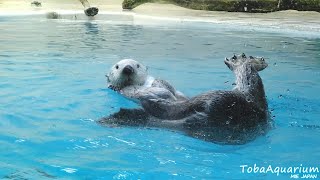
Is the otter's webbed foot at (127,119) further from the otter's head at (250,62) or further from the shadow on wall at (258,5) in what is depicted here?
the shadow on wall at (258,5)

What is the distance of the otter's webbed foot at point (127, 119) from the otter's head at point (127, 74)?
1.56 meters

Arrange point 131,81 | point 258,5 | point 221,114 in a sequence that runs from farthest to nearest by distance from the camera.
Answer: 1. point 258,5
2. point 131,81
3. point 221,114

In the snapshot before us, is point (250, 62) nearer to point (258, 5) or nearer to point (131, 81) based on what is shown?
point (131, 81)

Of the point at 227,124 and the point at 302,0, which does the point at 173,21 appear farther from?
the point at 227,124

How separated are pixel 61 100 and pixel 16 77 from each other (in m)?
1.94

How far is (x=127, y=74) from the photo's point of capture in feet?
22.1

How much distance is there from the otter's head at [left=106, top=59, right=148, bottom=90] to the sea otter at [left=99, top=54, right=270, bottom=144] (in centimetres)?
169

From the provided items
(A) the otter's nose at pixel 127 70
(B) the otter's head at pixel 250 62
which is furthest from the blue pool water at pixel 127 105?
(B) the otter's head at pixel 250 62

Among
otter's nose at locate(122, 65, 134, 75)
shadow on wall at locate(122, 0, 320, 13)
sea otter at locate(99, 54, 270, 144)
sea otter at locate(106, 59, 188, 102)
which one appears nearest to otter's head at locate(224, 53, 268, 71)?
sea otter at locate(99, 54, 270, 144)

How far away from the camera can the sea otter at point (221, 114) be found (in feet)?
14.4

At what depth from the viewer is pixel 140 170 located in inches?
150

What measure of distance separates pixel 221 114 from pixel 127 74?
2.66 m

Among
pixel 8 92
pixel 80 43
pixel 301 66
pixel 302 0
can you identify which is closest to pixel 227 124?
pixel 8 92

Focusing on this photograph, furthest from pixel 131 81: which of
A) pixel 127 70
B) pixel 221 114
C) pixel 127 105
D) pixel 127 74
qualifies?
pixel 221 114
